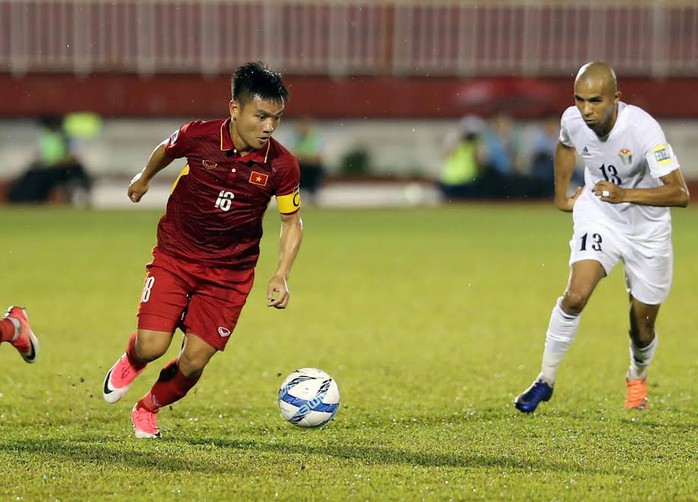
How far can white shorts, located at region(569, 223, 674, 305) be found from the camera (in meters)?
7.73

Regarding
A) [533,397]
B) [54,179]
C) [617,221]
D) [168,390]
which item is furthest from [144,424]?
[54,179]

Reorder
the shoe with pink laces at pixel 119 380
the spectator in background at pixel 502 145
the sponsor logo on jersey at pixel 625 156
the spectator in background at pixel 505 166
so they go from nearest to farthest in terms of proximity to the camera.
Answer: the shoe with pink laces at pixel 119 380 → the sponsor logo on jersey at pixel 625 156 → the spectator in background at pixel 505 166 → the spectator in background at pixel 502 145

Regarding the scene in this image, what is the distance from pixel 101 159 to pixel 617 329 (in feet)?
66.8

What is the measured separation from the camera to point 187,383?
7.00 meters

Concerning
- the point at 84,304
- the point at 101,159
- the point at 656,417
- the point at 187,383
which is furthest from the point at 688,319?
the point at 101,159

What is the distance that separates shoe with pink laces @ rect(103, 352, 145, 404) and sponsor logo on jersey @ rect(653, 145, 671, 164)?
124 inches

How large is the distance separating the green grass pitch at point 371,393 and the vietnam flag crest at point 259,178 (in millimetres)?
1348

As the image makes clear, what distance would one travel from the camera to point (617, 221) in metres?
7.80

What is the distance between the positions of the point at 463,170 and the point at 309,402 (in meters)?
22.5

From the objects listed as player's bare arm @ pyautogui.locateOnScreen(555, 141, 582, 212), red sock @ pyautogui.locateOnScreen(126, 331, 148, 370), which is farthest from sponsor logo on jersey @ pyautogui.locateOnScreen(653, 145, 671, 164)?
red sock @ pyautogui.locateOnScreen(126, 331, 148, 370)

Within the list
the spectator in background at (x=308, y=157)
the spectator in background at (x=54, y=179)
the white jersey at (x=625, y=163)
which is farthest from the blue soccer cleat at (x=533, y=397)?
the spectator in background at (x=54, y=179)

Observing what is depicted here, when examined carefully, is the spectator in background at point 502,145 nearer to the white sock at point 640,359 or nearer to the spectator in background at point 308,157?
the spectator in background at point 308,157

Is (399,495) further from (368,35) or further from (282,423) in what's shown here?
(368,35)

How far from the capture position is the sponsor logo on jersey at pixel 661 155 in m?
7.43
